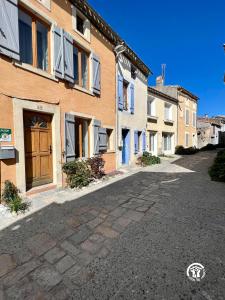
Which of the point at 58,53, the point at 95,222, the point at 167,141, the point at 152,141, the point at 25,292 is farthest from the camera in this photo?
the point at 167,141

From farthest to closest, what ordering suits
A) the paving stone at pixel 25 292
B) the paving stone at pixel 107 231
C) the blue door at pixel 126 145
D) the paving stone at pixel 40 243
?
the blue door at pixel 126 145 → the paving stone at pixel 107 231 → the paving stone at pixel 40 243 → the paving stone at pixel 25 292

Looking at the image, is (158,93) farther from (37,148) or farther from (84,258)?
(84,258)

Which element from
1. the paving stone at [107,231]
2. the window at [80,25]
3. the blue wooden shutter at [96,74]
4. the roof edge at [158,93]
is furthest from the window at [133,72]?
the paving stone at [107,231]

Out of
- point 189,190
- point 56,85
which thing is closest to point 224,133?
point 189,190

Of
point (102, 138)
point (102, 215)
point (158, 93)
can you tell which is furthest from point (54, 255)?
point (158, 93)

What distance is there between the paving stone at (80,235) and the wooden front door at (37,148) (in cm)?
258

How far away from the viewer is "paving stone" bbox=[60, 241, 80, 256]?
8.70 feet

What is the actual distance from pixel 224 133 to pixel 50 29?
33.2 metres

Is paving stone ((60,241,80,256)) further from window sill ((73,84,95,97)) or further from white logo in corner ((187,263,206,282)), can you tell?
window sill ((73,84,95,97))

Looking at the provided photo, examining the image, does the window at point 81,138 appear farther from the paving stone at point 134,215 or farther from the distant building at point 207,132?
the distant building at point 207,132

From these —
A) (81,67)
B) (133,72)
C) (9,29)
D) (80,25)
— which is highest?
(80,25)

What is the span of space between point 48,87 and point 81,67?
2.20 meters

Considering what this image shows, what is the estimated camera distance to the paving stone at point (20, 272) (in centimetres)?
213

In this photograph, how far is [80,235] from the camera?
3.11m
